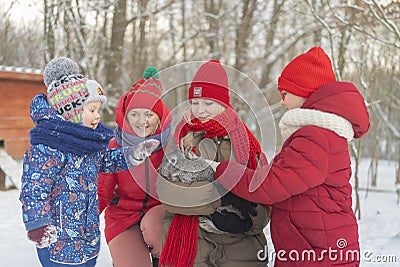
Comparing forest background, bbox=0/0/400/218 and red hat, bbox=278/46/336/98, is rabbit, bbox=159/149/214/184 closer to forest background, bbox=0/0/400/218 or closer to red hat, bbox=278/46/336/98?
red hat, bbox=278/46/336/98

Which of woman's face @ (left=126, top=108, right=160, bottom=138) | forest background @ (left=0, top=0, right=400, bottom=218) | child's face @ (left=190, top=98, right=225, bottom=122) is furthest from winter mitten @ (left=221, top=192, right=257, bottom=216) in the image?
forest background @ (left=0, top=0, right=400, bottom=218)

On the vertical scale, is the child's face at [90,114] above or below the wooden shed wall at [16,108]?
above

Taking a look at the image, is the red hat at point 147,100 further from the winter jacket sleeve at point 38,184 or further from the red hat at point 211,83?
the winter jacket sleeve at point 38,184

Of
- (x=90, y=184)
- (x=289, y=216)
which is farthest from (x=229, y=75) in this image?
(x=90, y=184)

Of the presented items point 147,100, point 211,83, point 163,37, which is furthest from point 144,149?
point 163,37

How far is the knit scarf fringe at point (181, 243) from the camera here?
2064mm

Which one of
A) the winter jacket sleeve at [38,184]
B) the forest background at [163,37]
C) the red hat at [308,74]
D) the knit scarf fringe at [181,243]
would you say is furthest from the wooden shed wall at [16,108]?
the red hat at [308,74]

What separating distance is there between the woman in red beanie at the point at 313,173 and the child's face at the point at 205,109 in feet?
0.95

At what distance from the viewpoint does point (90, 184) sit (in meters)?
2.16

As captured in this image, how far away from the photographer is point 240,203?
2086mm

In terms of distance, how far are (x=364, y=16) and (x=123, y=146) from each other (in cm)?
393

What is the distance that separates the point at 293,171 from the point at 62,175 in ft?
3.72

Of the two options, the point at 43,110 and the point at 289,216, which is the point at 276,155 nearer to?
the point at 289,216

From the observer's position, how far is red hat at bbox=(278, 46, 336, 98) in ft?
6.41
